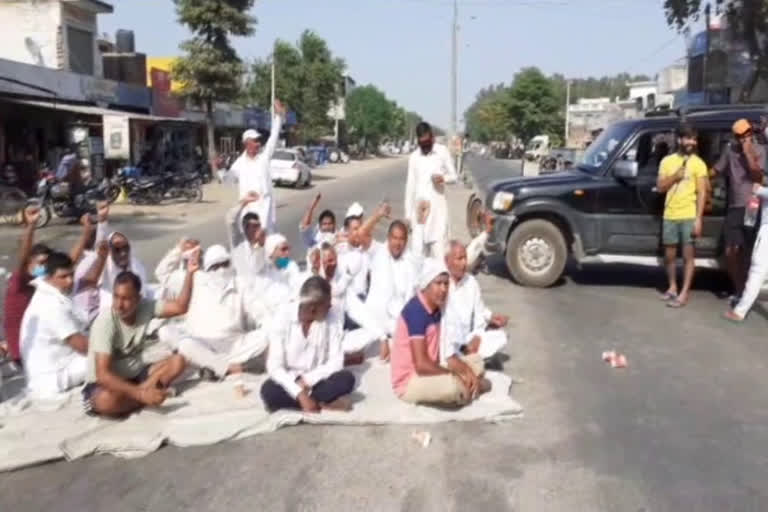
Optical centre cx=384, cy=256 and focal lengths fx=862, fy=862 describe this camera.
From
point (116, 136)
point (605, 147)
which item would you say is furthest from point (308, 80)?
point (605, 147)

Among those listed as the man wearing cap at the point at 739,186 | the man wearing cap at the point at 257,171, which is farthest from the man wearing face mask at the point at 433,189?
the man wearing cap at the point at 739,186

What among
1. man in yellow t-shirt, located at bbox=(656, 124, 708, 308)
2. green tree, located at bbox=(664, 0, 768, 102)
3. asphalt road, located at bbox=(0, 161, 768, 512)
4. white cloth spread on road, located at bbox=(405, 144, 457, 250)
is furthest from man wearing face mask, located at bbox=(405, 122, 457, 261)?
green tree, located at bbox=(664, 0, 768, 102)

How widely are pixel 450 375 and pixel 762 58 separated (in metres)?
23.7

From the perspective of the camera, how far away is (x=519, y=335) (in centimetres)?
805

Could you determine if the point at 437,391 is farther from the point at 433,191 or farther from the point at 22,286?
the point at 433,191

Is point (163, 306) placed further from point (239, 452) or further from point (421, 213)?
point (421, 213)

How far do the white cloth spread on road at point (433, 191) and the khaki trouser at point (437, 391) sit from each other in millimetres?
3748

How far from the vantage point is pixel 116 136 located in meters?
26.8

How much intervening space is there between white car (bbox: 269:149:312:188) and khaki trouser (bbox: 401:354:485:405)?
89.9 feet

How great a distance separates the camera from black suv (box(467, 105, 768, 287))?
9.70m

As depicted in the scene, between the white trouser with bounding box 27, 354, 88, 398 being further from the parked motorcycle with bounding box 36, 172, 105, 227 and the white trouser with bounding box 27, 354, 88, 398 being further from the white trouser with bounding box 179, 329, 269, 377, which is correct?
the parked motorcycle with bounding box 36, 172, 105, 227

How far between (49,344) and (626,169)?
628cm

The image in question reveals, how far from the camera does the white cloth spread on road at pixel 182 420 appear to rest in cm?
504

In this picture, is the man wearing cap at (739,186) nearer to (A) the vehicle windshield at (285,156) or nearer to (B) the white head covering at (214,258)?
(B) the white head covering at (214,258)
